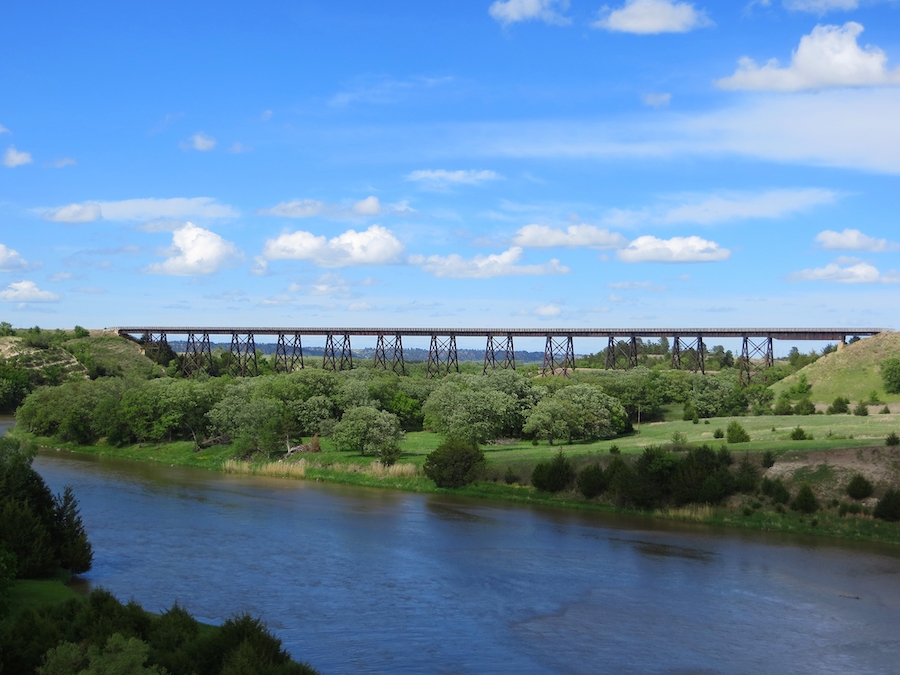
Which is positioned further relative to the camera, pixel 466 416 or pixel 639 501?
pixel 466 416

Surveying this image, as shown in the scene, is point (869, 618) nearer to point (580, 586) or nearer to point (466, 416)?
point (580, 586)

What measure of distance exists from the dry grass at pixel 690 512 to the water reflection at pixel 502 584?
84cm

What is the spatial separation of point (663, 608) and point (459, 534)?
940cm

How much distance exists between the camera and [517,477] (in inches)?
1522

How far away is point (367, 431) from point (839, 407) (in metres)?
31.3

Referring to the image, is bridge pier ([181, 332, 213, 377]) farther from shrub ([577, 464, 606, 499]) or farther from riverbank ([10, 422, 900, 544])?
shrub ([577, 464, 606, 499])


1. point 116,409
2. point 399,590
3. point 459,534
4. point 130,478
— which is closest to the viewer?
point 399,590

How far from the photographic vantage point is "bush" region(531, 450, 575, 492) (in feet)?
121

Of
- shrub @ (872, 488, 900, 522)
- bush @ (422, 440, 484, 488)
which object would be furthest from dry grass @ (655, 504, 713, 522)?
bush @ (422, 440, 484, 488)

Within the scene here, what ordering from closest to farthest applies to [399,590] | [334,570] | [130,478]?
[399,590]
[334,570]
[130,478]

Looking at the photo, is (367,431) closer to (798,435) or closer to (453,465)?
(453,465)

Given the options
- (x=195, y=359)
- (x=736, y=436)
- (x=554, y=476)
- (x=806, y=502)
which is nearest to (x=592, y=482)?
(x=554, y=476)

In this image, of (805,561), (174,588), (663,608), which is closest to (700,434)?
(805,561)

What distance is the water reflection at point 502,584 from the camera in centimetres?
1805
